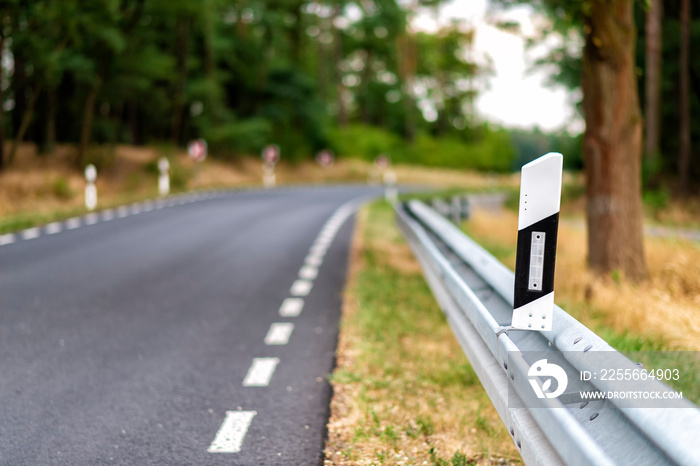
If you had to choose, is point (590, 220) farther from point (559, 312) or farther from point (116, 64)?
point (116, 64)

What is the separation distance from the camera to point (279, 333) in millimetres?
6844

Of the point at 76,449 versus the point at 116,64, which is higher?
the point at 116,64

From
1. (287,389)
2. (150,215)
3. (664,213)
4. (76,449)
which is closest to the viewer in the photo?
(76,449)

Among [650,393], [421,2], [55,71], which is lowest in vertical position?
[650,393]

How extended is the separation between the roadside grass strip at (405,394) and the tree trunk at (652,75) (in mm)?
18099

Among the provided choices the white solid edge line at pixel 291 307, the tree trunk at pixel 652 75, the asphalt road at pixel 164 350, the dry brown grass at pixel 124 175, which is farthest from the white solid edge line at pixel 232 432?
the tree trunk at pixel 652 75

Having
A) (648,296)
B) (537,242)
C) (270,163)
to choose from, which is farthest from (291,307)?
(270,163)

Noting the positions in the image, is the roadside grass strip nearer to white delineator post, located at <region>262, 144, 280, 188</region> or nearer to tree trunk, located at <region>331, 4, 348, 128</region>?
white delineator post, located at <region>262, 144, 280, 188</region>

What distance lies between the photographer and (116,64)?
32.1 m

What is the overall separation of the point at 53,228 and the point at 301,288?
305 inches

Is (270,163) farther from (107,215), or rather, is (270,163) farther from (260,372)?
(260,372)

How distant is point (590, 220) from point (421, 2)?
5476 centimetres

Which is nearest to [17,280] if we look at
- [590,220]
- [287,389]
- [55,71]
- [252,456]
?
[287,389]

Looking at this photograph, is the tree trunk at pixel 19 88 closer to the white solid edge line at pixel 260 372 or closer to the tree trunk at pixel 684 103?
the tree trunk at pixel 684 103
